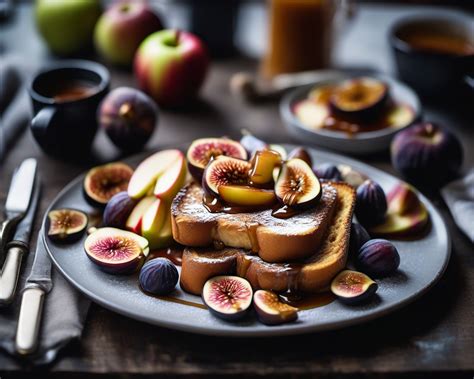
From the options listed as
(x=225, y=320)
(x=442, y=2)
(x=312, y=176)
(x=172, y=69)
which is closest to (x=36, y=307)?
(x=225, y=320)

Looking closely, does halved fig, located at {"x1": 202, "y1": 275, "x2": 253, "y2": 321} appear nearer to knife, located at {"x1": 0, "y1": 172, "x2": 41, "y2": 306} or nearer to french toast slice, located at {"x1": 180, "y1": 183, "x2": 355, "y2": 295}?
french toast slice, located at {"x1": 180, "y1": 183, "x2": 355, "y2": 295}

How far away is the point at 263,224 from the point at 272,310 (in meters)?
0.25

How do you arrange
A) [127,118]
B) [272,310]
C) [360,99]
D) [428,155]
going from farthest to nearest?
[360,99] → [127,118] → [428,155] → [272,310]

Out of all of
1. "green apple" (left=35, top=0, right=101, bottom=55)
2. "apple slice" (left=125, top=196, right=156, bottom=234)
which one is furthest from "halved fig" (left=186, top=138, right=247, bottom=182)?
"green apple" (left=35, top=0, right=101, bottom=55)

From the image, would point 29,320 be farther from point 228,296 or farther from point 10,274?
point 228,296

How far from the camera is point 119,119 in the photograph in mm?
2281

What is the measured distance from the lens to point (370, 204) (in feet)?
6.11

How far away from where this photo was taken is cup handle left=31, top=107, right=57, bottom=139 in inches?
84.7

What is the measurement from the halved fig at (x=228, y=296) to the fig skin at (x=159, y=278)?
0.28ft

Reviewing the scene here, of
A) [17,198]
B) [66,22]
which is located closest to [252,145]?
[17,198]

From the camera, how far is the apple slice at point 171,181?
6.02 ft

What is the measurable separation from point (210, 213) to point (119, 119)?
0.73 meters

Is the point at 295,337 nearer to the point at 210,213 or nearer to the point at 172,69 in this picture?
the point at 210,213

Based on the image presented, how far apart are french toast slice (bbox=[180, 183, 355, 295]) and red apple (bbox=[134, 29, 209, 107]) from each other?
3.71ft
